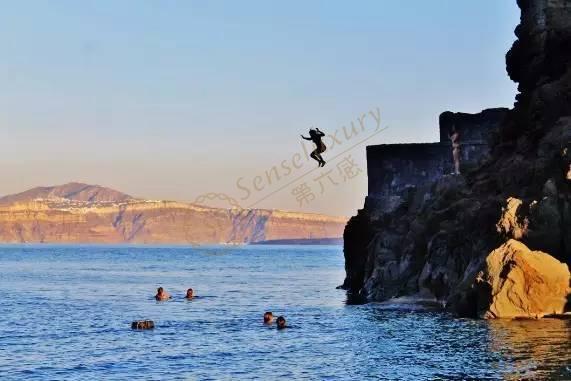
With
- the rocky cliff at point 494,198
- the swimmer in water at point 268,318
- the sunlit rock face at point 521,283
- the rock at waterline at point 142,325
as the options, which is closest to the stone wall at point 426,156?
the rocky cliff at point 494,198

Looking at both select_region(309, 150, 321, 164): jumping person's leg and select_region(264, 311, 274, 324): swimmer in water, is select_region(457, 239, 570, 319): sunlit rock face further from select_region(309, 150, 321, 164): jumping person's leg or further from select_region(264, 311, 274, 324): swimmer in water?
select_region(309, 150, 321, 164): jumping person's leg

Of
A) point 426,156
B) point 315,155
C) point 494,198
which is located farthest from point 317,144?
point 426,156

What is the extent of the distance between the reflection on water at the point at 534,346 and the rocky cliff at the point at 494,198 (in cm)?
226

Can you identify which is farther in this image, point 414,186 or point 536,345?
point 414,186

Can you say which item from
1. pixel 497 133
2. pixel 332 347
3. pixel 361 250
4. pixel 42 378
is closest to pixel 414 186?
pixel 361 250

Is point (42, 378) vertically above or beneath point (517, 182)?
beneath

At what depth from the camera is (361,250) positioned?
75.2 meters

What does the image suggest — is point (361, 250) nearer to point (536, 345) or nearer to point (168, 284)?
point (168, 284)

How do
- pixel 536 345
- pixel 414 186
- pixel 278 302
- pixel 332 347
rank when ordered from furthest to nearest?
pixel 414 186 < pixel 278 302 < pixel 332 347 < pixel 536 345

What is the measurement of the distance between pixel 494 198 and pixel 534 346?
15.5m

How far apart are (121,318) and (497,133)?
77.5 feet

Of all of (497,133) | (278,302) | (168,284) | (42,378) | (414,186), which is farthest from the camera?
(168,284)

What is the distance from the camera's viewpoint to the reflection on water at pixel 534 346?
2962cm

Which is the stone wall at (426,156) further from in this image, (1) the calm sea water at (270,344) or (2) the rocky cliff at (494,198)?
(1) the calm sea water at (270,344)
